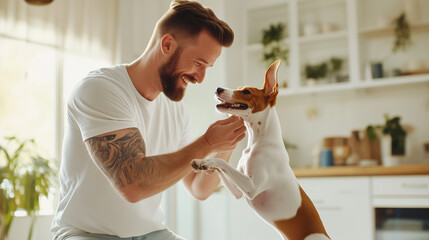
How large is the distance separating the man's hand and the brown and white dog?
78 millimetres

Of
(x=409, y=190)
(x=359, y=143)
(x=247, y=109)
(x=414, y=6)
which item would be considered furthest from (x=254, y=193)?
A: (x=414, y=6)

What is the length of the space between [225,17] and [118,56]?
3.36 ft

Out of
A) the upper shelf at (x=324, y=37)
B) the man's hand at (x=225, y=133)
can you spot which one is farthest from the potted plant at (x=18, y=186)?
the upper shelf at (x=324, y=37)

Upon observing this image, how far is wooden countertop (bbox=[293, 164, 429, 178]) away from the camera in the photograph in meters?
2.98

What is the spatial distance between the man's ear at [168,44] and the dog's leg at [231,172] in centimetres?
61

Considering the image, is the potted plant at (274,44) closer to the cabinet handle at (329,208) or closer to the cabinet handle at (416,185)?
the cabinet handle at (329,208)

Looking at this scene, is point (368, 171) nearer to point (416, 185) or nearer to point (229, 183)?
point (416, 185)

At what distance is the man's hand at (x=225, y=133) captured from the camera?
4.22 feet

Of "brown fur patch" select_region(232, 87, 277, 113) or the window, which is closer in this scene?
"brown fur patch" select_region(232, 87, 277, 113)

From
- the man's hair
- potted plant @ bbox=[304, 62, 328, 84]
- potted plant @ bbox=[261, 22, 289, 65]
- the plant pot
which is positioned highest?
potted plant @ bbox=[261, 22, 289, 65]

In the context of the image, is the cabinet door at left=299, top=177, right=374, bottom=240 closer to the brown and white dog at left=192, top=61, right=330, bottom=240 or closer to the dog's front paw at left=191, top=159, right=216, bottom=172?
the brown and white dog at left=192, top=61, right=330, bottom=240

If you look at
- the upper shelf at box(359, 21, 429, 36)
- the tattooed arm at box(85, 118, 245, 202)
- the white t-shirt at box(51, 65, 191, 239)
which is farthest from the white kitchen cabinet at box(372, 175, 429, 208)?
the tattooed arm at box(85, 118, 245, 202)

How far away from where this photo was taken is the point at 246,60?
430cm

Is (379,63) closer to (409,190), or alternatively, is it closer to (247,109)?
(409,190)
